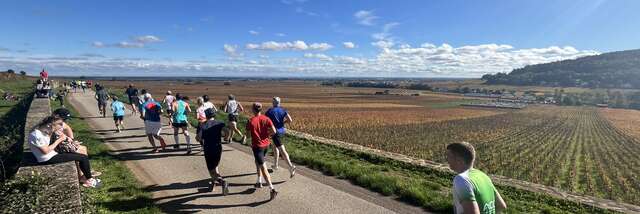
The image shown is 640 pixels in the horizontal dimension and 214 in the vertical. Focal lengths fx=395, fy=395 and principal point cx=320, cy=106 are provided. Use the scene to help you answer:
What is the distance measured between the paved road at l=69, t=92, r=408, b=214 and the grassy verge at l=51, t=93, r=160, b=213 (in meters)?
0.23

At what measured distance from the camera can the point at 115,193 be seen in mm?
7559

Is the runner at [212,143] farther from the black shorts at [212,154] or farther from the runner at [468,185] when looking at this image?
the runner at [468,185]

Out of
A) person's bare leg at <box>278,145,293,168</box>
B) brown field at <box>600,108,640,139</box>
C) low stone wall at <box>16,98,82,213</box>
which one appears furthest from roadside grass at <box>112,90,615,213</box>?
brown field at <box>600,108,640,139</box>

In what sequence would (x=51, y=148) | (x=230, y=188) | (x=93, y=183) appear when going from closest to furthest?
(x=51, y=148) → (x=93, y=183) → (x=230, y=188)

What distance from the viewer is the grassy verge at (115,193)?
6.66 metres

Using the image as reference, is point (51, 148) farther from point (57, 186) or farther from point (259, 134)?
point (259, 134)

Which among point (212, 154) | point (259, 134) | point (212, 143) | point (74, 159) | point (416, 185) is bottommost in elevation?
point (416, 185)

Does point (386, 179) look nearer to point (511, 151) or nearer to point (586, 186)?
point (586, 186)

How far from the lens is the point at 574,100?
99000 mm

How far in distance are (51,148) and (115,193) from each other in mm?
1445

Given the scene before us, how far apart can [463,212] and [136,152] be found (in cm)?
1038

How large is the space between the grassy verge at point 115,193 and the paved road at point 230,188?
23 centimetres

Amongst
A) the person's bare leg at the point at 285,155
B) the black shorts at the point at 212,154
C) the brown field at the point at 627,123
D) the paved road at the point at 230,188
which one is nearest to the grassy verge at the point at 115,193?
the paved road at the point at 230,188

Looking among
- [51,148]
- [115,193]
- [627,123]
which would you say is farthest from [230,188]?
[627,123]
